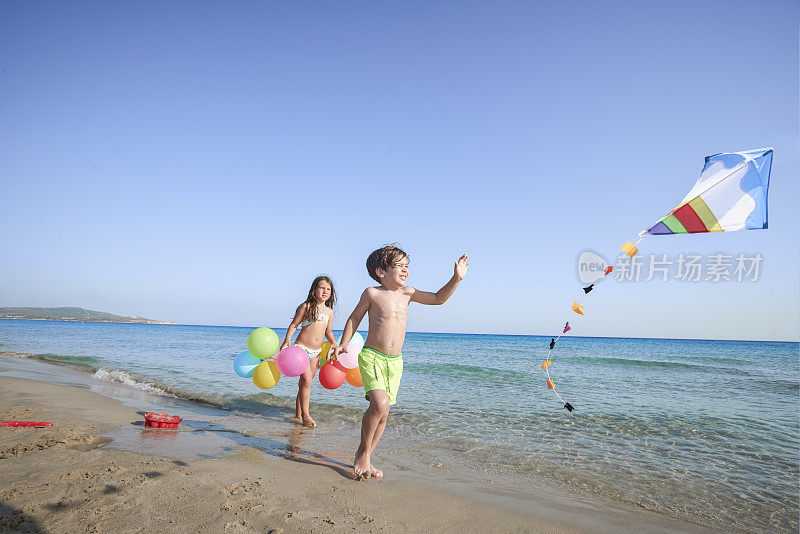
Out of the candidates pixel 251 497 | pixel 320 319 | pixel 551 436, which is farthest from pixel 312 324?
pixel 551 436

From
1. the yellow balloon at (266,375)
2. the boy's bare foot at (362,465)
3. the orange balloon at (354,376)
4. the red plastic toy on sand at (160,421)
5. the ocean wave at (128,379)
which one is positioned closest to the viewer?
the boy's bare foot at (362,465)

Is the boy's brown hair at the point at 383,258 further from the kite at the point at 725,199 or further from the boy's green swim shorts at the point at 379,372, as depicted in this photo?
the kite at the point at 725,199

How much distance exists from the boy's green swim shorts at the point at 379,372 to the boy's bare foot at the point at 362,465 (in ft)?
1.60

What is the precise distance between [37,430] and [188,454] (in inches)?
72.3

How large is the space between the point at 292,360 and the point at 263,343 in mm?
601

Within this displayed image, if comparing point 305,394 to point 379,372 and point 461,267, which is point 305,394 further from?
point 461,267

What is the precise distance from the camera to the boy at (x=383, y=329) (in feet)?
12.3

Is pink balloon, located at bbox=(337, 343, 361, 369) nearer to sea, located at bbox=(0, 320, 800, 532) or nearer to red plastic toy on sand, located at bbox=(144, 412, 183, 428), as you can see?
sea, located at bbox=(0, 320, 800, 532)

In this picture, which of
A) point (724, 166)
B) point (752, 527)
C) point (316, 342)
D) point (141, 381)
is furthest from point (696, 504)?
point (141, 381)

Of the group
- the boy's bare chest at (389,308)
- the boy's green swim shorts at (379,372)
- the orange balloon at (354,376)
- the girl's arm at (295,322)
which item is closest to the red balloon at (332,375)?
the orange balloon at (354,376)

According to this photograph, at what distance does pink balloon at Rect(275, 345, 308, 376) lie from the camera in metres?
5.41

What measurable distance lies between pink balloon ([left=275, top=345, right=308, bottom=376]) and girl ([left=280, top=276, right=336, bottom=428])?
463 mm

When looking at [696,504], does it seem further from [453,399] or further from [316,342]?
[453,399]

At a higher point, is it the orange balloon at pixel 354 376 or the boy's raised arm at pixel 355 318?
the boy's raised arm at pixel 355 318
